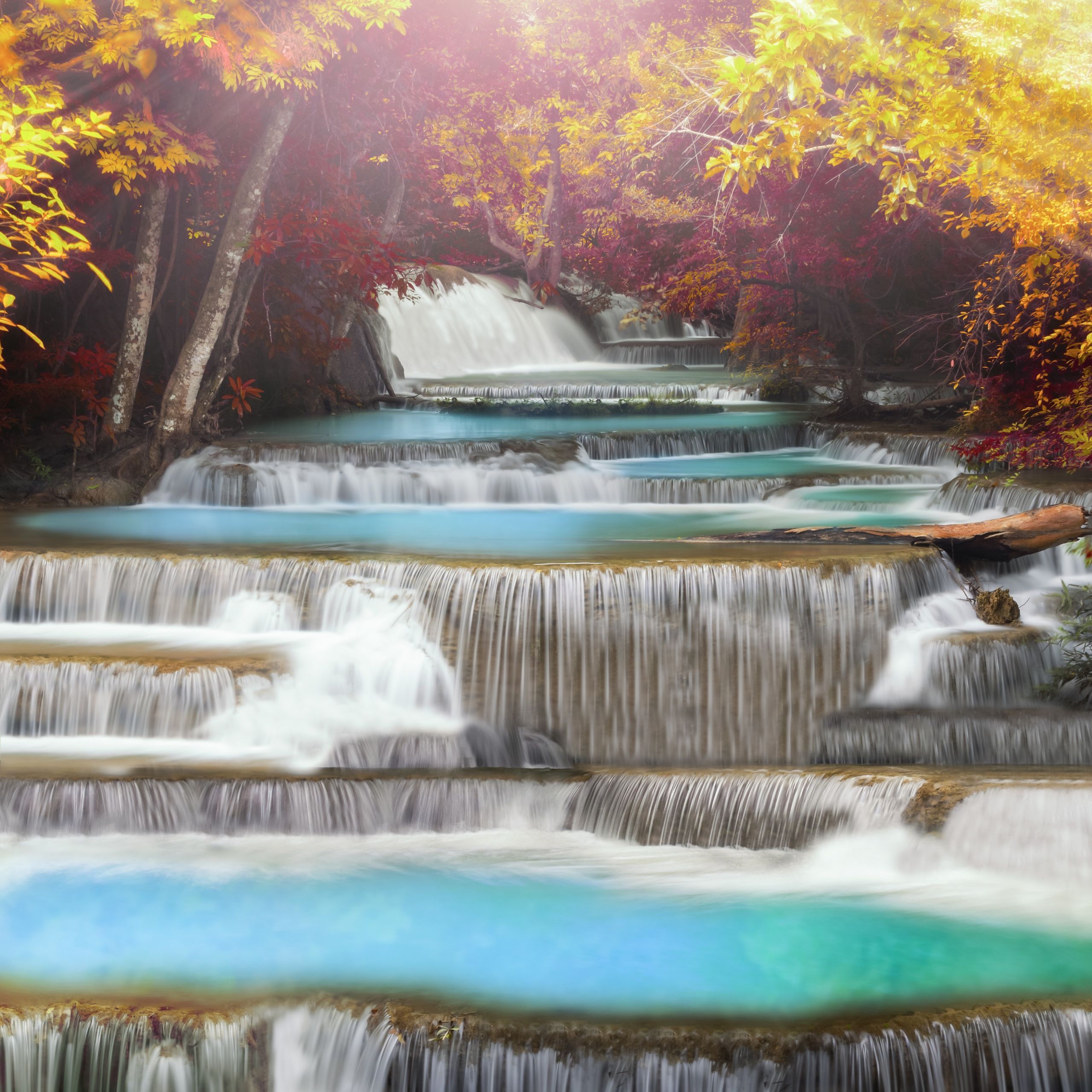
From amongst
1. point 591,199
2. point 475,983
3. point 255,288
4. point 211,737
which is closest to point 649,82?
point 591,199

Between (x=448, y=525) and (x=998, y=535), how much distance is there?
459 centimetres

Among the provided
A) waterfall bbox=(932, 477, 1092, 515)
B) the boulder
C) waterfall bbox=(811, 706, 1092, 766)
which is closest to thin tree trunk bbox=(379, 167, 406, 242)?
the boulder

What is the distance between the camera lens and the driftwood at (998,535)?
26.6 ft

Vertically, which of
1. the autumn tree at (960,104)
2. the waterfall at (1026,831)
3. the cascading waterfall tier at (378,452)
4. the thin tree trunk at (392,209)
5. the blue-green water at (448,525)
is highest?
the thin tree trunk at (392,209)

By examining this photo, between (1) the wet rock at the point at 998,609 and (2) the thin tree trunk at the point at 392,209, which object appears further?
(2) the thin tree trunk at the point at 392,209

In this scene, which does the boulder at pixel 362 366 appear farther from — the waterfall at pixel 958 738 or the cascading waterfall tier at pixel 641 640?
the waterfall at pixel 958 738

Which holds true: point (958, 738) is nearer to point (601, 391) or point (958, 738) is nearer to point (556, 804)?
point (556, 804)

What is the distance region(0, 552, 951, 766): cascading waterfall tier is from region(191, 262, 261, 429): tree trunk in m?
5.31

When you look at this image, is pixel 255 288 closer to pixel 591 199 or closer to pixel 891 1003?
pixel 891 1003

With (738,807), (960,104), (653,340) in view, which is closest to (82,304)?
(960,104)

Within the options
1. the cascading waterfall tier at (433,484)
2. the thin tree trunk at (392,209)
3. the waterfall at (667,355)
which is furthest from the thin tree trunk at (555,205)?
the cascading waterfall tier at (433,484)

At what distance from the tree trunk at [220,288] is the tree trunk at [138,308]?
369 millimetres

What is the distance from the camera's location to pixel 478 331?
23.6 metres

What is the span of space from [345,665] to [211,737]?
88 cm
